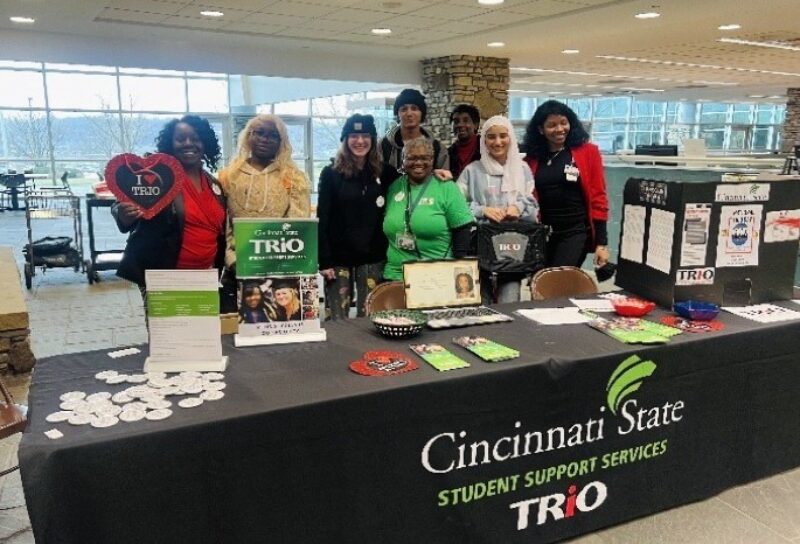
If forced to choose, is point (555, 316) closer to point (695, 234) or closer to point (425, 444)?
point (695, 234)

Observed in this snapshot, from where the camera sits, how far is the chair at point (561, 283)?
2693 mm

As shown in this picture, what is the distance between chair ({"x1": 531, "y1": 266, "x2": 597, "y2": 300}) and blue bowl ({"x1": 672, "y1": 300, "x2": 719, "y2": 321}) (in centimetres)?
59

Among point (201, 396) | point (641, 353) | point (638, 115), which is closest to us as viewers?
point (201, 396)

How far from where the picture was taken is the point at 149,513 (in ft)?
4.32

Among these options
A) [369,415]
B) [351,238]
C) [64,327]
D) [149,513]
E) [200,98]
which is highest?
[200,98]

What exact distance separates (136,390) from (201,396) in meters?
0.16

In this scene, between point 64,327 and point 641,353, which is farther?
point 64,327

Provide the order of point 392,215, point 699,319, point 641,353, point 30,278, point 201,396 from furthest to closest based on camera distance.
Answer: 1. point 30,278
2. point 392,215
3. point 699,319
4. point 641,353
5. point 201,396

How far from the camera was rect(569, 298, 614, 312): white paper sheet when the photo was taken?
2244 mm

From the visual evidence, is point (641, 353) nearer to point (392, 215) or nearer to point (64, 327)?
point (392, 215)

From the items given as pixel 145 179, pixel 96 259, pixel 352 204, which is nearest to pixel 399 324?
pixel 145 179

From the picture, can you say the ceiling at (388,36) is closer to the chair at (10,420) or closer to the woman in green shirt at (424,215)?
the woman in green shirt at (424,215)

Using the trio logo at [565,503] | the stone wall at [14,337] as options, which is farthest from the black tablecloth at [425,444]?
the stone wall at [14,337]

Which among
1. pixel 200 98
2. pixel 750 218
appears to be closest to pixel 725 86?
pixel 200 98
